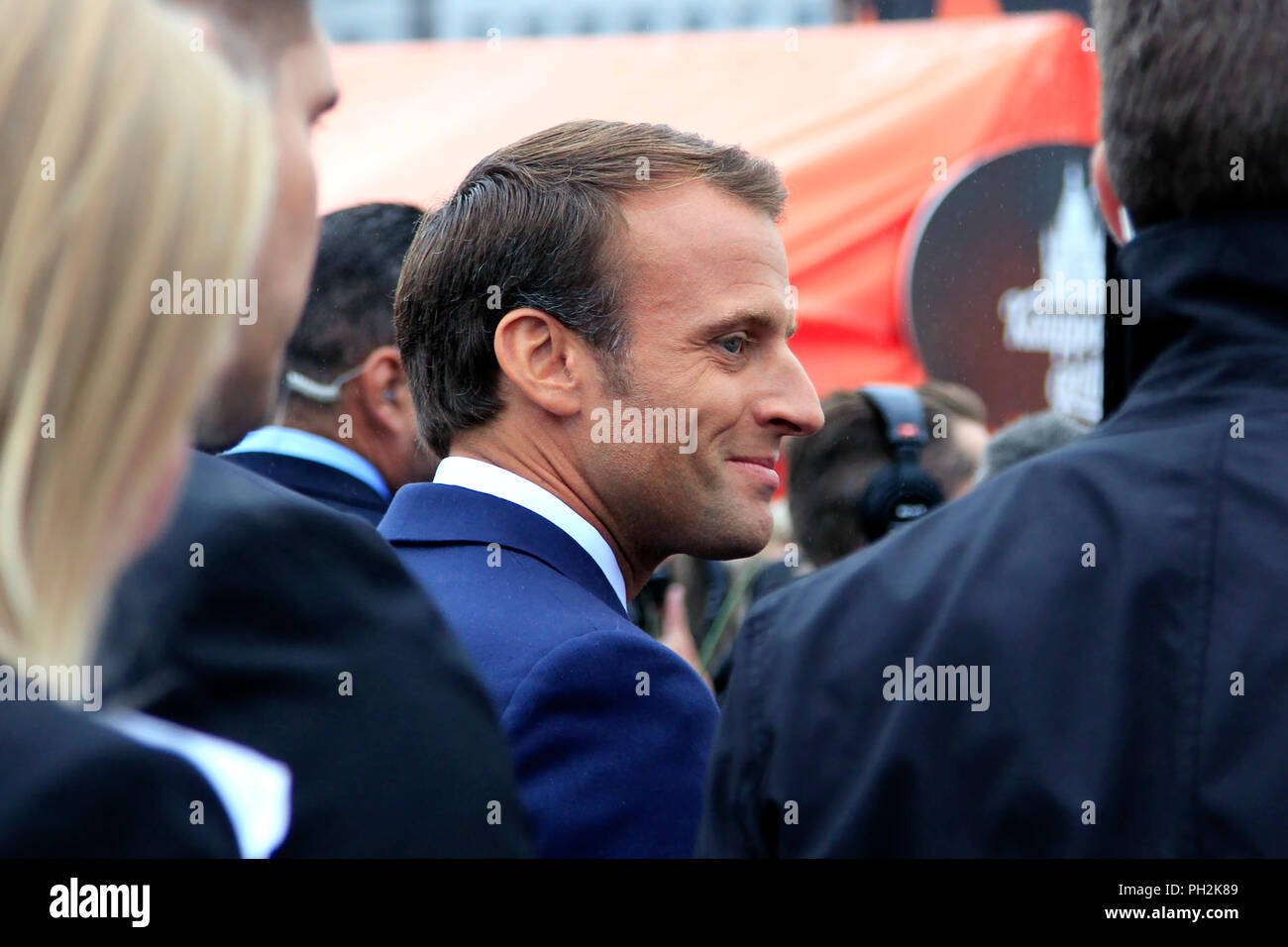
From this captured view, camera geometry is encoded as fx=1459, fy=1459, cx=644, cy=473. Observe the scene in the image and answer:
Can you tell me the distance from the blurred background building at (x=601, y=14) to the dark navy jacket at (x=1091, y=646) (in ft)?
15.4

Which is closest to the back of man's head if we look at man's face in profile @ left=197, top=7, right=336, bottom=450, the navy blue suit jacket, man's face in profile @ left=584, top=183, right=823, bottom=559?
man's face in profile @ left=197, top=7, right=336, bottom=450

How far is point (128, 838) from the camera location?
0.66 meters

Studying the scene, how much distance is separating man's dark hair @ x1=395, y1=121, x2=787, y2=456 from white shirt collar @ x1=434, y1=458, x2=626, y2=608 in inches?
2.8

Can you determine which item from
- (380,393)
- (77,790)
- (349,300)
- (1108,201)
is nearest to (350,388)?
(380,393)

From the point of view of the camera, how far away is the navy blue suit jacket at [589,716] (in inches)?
50.4

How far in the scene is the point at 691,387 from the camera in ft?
5.61

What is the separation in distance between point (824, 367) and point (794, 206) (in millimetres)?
555

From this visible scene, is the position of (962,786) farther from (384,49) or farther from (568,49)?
(384,49)

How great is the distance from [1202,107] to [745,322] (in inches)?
31.1

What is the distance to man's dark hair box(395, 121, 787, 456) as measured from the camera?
169 cm

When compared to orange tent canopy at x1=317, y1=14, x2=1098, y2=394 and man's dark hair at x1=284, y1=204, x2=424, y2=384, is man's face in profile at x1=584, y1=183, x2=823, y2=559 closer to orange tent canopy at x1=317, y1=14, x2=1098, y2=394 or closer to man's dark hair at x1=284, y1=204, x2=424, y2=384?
man's dark hair at x1=284, y1=204, x2=424, y2=384

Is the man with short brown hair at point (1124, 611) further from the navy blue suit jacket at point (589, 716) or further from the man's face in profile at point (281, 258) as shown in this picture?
the man's face in profile at point (281, 258)

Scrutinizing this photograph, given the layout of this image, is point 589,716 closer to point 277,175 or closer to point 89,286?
point 277,175
